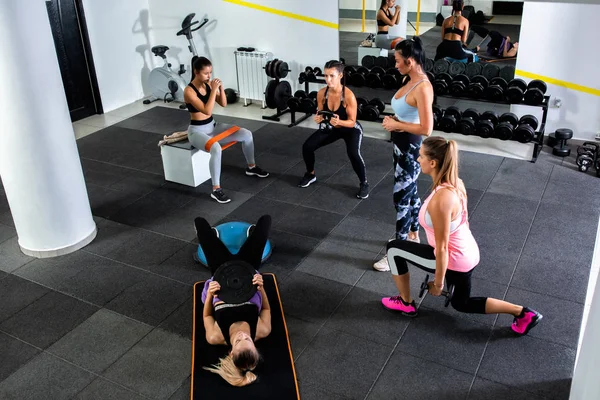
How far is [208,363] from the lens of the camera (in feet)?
8.91

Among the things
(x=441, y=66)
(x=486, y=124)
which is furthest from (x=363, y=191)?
(x=441, y=66)

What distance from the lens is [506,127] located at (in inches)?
189

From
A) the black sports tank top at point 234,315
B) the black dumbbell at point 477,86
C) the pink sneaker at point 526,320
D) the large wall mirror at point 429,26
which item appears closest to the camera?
the black sports tank top at point 234,315

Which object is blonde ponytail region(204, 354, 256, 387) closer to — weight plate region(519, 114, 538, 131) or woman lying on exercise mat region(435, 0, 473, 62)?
weight plate region(519, 114, 538, 131)

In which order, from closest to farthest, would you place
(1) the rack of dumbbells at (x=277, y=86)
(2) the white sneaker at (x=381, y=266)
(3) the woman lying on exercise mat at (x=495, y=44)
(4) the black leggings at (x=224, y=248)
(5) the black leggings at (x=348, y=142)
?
(4) the black leggings at (x=224, y=248) < (2) the white sneaker at (x=381, y=266) < (5) the black leggings at (x=348, y=142) < (3) the woman lying on exercise mat at (x=495, y=44) < (1) the rack of dumbbells at (x=277, y=86)

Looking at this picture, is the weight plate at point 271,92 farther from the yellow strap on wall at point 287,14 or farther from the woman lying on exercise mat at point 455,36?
the woman lying on exercise mat at point 455,36

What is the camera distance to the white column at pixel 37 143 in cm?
321

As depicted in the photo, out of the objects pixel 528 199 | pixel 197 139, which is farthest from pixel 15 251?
pixel 528 199

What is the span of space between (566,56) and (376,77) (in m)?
1.73

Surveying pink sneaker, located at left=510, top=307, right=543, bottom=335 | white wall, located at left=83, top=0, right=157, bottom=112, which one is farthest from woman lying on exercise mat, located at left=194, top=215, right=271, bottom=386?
white wall, located at left=83, top=0, right=157, bottom=112

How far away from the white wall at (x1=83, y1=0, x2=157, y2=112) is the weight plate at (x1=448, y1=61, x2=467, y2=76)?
3712 millimetres

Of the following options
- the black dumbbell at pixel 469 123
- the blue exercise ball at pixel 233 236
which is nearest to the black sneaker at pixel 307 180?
the blue exercise ball at pixel 233 236

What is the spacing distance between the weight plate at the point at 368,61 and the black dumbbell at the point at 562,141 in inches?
77.6

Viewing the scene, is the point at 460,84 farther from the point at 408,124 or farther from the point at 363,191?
the point at 408,124
